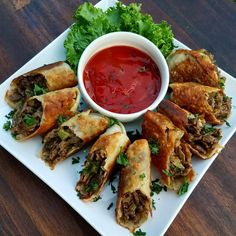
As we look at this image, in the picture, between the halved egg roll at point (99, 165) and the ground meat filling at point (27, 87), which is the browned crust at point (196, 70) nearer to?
the halved egg roll at point (99, 165)

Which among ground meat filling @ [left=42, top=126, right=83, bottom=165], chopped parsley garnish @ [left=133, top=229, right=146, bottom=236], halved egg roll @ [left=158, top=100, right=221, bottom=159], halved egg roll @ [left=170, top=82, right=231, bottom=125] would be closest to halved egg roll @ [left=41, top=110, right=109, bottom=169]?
ground meat filling @ [left=42, top=126, right=83, bottom=165]

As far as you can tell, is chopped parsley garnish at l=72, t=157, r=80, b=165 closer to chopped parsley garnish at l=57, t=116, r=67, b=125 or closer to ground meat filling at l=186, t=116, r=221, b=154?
chopped parsley garnish at l=57, t=116, r=67, b=125

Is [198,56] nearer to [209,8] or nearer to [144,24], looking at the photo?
[144,24]

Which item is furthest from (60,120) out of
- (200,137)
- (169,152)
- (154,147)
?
(200,137)

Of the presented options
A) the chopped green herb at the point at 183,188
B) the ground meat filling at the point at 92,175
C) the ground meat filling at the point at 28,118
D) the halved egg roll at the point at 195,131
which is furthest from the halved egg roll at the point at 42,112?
the chopped green herb at the point at 183,188

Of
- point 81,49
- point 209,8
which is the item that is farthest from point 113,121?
point 209,8

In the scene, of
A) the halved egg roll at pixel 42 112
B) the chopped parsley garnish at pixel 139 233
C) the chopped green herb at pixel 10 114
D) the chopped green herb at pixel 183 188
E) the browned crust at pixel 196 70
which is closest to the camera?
the chopped parsley garnish at pixel 139 233
